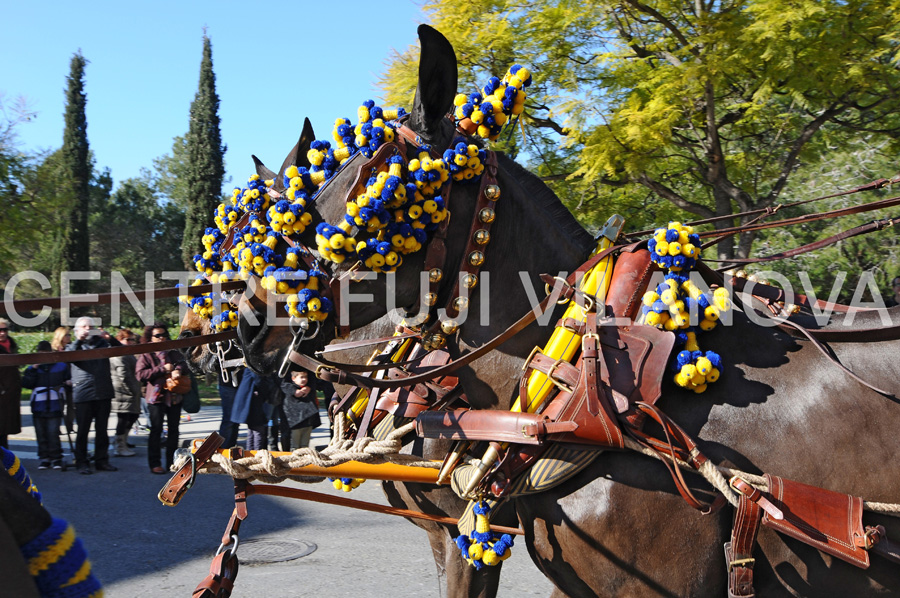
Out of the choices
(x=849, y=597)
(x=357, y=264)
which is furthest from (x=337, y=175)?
(x=849, y=597)

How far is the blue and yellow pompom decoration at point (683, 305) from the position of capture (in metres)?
2.26

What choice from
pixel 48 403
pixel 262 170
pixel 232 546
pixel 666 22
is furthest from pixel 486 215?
pixel 48 403

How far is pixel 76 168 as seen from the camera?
91.8 ft

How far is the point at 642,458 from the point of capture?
227 cm

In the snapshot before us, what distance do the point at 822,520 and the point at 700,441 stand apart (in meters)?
0.38

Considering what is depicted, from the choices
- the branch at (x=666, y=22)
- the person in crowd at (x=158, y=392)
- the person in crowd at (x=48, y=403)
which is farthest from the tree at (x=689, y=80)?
the person in crowd at (x=48, y=403)

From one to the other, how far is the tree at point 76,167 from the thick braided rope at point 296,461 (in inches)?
947

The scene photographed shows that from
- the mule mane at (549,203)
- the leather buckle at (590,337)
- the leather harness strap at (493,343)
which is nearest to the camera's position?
the leather buckle at (590,337)

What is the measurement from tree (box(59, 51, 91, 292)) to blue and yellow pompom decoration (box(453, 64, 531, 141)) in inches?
966

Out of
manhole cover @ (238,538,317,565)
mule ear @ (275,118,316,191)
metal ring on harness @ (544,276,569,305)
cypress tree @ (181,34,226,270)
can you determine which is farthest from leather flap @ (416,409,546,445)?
cypress tree @ (181,34,226,270)

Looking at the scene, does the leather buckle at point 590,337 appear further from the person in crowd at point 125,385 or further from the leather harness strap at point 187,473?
the person in crowd at point 125,385

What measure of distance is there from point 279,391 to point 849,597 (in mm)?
6993

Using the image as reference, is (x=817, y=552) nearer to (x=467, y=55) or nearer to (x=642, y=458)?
(x=642, y=458)

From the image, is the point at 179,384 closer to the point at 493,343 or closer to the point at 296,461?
the point at 296,461
